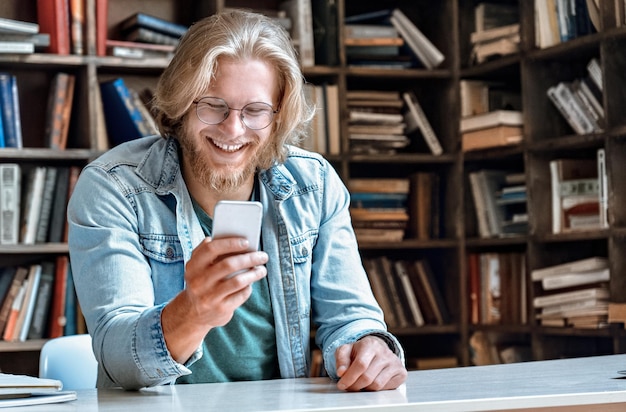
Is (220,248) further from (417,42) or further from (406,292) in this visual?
(417,42)

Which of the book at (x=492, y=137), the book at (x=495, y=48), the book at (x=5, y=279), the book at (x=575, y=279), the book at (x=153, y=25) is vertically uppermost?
the book at (x=153, y=25)

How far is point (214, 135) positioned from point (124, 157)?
0.58 ft

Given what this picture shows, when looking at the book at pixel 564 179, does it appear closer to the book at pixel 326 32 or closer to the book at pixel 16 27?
the book at pixel 326 32

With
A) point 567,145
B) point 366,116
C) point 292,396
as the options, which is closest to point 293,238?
point 292,396

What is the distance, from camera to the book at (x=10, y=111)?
332 centimetres

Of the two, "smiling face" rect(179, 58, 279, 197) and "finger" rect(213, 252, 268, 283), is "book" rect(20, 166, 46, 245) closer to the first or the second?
"smiling face" rect(179, 58, 279, 197)

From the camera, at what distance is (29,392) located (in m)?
1.37

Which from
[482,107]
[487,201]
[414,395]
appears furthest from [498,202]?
[414,395]

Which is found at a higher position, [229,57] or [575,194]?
[229,57]

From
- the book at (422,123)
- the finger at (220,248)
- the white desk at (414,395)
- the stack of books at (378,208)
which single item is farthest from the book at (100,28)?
the finger at (220,248)

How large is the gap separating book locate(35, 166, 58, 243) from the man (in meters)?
1.50

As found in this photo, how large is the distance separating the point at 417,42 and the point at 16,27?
1.59m

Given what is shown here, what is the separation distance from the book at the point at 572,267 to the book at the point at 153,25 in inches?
62.2

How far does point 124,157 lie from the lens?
1813 mm
